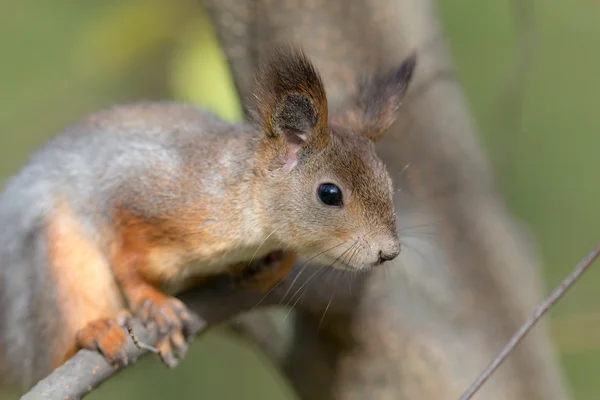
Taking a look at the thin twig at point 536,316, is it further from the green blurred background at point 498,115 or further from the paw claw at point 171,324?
the green blurred background at point 498,115

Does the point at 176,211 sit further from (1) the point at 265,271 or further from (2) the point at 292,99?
(2) the point at 292,99

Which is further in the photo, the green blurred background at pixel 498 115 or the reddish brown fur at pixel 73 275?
the green blurred background at pixel 498 115

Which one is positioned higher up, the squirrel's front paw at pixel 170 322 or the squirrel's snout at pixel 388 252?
the squirrel's snout at pixel 388 252

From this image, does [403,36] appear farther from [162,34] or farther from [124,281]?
[124,281]

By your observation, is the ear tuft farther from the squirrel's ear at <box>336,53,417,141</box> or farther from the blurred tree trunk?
the blurred tree trunk

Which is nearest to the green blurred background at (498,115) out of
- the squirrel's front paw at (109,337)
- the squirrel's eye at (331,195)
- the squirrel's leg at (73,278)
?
the squirrel's leg at (73,278)

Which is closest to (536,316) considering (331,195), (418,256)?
(331,195)

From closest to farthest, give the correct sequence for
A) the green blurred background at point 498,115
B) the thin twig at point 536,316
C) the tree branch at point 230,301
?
1. the thin twig at point 536,316
2. the tree branch at point 230,301
3. the green blurred background at point 498,115

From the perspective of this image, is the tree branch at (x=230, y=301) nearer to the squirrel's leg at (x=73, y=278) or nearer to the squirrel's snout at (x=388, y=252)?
the squirrel's leg at (x=73, y=278)

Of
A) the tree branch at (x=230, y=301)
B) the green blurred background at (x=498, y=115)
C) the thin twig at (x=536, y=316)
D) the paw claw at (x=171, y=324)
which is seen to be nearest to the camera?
the thin twig at (x=536, y=316)
